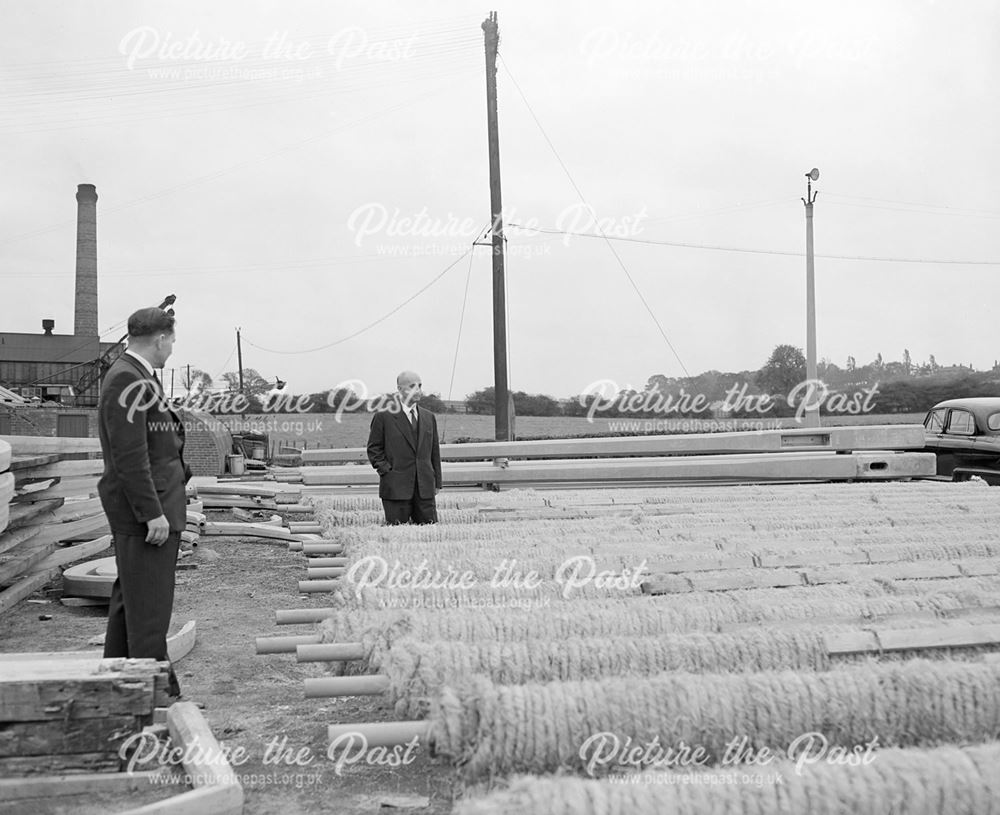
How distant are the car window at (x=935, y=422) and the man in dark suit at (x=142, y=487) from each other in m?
12.5

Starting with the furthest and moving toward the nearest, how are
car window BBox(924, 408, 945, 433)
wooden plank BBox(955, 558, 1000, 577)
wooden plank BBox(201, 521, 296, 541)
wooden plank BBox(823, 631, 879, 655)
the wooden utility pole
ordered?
1. the wooden utility pole
2. car window BBox(924, 408, 945, 433)
3. wooden plank BBox(201, 521, 296, 541)
4. wooden plank BBox(955, 558, 1000, 577)
5. wooden plank BBox(823, 631, 879, 655)

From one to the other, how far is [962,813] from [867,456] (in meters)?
6.92

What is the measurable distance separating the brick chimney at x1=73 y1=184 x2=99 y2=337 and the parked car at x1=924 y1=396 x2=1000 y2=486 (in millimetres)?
38978

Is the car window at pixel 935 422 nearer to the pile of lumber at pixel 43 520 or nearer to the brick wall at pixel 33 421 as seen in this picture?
the pile of lumber at pixel 43 520

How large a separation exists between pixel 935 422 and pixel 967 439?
78 centimetres

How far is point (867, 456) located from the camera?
8.30 metres

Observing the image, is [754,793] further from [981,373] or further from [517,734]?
[981,373]

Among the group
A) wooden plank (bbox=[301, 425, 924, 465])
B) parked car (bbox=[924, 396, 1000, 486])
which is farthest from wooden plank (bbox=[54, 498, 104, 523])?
parked car (bbox=[924, 396, 1000, 486])

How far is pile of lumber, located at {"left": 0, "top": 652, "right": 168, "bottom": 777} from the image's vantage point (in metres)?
2.25

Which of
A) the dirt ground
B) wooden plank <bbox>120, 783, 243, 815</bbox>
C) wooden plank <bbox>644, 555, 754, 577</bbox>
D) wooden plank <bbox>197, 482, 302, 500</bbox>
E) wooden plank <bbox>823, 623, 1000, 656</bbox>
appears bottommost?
the dirt ground

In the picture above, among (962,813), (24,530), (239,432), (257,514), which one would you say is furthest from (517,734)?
(239,432)

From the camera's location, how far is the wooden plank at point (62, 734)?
2289 mm

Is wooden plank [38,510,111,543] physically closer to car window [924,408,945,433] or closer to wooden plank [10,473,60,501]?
wooden plank [10,473,60,501]

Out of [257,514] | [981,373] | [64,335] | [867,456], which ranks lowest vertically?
[257,514]
